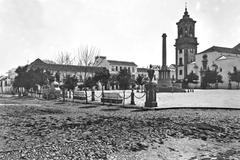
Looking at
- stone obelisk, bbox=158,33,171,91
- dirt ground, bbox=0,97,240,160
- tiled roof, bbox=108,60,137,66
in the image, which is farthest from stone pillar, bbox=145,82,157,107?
tiled roof, bbox=108,60,137,66

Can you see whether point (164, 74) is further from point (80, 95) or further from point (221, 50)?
point (221, 50)

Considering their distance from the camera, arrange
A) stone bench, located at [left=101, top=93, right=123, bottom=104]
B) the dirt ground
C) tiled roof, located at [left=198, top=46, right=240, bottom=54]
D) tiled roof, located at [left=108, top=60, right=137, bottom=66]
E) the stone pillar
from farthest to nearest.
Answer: tiled roof, located at [left=108, top=60, right=137, bottom=66], tiled roof, located at [left=198, top=46, right=240, bottom=54], stone bench, located at [left=101, top=93, right=123, bottom=104], the stone pillar, the dirt ground

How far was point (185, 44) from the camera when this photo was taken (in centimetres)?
7069

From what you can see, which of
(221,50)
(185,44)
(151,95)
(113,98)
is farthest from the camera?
(185,44)

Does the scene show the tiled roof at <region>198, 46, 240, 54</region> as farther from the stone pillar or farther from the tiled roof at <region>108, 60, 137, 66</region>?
the stone pillar

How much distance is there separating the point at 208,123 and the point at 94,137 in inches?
186

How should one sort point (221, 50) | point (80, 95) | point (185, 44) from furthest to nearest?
point (185, 44)
point (221, 50)
point (80, 95)

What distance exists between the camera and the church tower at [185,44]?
230 feet

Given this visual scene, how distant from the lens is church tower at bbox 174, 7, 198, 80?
2766 inches

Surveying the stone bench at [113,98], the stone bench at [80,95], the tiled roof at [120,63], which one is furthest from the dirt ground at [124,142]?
the tiled roof at [120,63]

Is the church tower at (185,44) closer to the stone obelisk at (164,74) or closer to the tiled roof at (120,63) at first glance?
the tiled roof at (120,63)

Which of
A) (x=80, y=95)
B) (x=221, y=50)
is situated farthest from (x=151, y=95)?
(x=221, y=50)

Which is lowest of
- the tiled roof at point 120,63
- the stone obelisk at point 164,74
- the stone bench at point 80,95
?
the stone bench at point 80,95

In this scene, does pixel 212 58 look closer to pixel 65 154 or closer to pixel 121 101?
pixel 121 101
